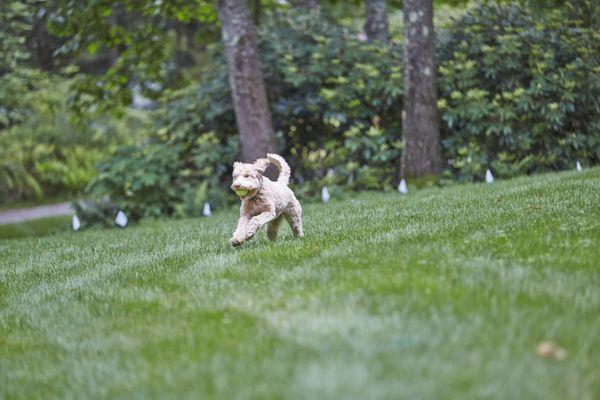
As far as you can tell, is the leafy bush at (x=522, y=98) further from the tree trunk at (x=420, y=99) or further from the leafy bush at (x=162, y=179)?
the leafy bush at (x=162, y=179)

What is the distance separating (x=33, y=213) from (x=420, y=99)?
7.84 metres

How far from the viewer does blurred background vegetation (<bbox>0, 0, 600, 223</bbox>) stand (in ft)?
33.0

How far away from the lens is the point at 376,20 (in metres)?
12.5

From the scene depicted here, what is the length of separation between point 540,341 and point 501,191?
194 inches

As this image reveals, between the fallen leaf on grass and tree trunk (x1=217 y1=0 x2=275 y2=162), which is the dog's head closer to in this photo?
the fallen leaf on grass

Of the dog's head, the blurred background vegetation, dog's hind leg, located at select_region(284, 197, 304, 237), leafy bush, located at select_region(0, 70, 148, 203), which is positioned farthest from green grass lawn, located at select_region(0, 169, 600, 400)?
leafy bush, located at select_region(0, 70, 148, 203)

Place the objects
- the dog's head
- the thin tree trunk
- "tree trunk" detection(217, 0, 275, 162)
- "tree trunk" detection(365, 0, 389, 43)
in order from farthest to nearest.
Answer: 1. the thin tree trunk
2. "tree trunk" detection(365, 0, 389, 43)
3. "tree trunk" detection(217, 0, 275, 162)
4. the dog's head

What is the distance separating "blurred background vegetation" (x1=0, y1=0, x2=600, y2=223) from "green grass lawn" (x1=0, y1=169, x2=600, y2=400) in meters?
4.71

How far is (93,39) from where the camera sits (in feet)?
36.0

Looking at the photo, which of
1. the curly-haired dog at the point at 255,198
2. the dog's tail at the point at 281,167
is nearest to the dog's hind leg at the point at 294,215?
the curly-haired dog at the point at 255,198

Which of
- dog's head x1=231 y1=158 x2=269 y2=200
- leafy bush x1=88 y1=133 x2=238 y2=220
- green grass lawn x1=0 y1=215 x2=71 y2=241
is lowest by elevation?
green grass lawn x1=0 y1=215 x2=71 y2=241

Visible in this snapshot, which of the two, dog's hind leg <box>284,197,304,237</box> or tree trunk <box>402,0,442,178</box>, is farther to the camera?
tree trunk <box>402,0,442,178</box>

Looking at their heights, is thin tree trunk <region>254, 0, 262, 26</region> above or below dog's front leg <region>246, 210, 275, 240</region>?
below

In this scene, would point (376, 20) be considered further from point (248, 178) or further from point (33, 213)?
point (248, 178)
